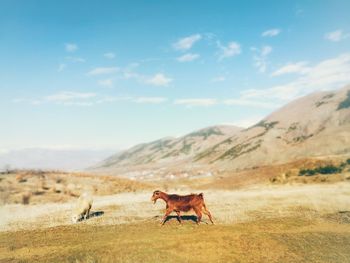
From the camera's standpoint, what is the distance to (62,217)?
3027 cm

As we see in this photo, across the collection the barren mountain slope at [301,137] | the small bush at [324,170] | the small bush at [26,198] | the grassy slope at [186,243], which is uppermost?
the barren mountain slope at [301,137]

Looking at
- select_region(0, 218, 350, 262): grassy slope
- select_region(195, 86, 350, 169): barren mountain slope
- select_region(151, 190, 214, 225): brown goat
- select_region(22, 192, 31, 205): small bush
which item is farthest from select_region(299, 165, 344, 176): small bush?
select_region(22, 192, 31, 205): small bush

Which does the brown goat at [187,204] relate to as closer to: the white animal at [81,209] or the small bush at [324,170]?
the white animal at [81,209]

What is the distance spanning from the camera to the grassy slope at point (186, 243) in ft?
59.1

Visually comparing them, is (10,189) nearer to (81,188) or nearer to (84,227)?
(81,188)

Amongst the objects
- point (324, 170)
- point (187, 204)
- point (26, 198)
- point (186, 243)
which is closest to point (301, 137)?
point (324, 170)

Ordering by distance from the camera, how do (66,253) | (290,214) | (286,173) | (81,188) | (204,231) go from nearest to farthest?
(66,253) → (204,231) → (290,214) → (81,188) → (286,173)

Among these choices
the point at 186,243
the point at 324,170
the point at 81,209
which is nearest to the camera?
the point at 186,243

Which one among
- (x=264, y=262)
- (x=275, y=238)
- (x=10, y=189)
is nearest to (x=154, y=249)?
(x=264, y=262)

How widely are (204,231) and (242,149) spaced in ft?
438

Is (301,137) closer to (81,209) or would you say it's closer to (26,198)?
(26,198)

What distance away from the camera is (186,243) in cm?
1992

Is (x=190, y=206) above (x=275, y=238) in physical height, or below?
above

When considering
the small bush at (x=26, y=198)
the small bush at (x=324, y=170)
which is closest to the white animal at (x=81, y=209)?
the small bush at (x=26, y=198)
